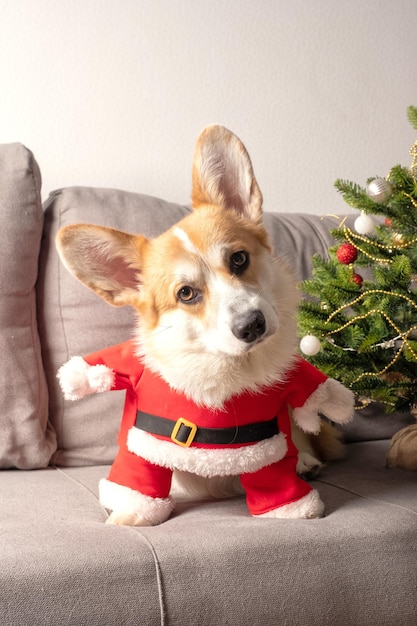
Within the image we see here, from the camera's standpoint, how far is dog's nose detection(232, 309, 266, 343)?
46.2 inches

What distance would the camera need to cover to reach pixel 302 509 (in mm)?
1295

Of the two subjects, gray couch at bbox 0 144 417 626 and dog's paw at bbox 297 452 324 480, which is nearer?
gray couch at bbox 0 144 417 626

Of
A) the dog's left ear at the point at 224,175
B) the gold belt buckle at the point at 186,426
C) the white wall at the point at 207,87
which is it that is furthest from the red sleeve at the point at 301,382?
the white wall at the point at 207,87

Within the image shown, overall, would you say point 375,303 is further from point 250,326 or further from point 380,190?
point 250,326

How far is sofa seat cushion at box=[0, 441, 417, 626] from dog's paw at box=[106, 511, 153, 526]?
38 mm

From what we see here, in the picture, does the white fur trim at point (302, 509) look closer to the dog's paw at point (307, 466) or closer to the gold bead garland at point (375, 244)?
the dog's paw at point (307, 466)

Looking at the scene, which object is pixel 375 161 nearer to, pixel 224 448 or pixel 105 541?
pixel 224 448

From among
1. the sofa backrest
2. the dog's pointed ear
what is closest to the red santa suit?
the dog's pointed ear

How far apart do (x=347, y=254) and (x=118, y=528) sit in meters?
0.73

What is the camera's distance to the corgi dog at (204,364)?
1.27 metres

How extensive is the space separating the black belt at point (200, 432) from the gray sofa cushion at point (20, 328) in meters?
0.46

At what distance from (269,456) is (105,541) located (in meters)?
0.36

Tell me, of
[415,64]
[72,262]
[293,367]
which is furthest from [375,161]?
[72,262]

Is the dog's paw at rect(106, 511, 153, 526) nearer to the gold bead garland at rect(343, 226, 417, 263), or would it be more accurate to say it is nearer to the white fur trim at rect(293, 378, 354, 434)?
the white fur trim at rect(293, 378, 354, 434)
